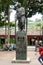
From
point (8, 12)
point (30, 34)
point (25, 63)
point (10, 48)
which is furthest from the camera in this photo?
point (30, 34)

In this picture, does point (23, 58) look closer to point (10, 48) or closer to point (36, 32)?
point (10, 48)

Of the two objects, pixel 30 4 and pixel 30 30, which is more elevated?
pixel 30 4

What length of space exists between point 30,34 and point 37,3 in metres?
31.4

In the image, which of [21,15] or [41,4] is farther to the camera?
[41,4]

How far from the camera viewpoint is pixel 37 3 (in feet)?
143

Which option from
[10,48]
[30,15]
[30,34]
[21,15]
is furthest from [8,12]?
[30,34]

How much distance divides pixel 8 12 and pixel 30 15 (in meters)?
3.20

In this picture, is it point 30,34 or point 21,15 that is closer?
point 21,15

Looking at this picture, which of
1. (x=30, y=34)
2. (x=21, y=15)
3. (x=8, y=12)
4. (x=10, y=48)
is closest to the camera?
(x=21, y=15)

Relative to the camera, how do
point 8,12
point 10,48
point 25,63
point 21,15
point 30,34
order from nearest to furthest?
point 25,63, point 21,15, point 10,48, point 8,12, point 30,34

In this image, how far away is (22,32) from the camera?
21.6 meters

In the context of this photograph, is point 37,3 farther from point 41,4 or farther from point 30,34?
point 30,34

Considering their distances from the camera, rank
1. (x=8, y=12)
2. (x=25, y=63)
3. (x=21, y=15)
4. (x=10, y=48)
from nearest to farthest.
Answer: (x=25, y=63) → (x=21, y=15) → (x=10, y=48) → (x=8, y=12)

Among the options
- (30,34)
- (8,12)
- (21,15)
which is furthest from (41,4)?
(30,34)
